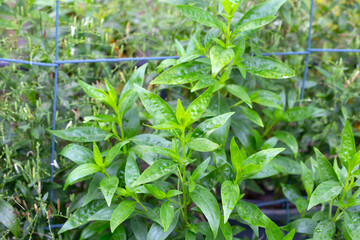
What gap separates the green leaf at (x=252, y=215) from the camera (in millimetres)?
1180

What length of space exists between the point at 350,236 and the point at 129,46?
1308 mm

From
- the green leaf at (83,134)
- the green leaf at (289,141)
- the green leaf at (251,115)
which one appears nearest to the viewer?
the green leaf at (83,134)

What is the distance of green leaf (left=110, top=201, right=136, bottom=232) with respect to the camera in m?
1.15

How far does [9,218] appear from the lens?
1336mm

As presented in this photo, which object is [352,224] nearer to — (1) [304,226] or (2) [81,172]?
(1) [304,226]

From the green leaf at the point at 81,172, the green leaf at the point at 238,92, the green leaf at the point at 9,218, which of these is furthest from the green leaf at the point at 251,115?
the green leaf at the point at 9,218

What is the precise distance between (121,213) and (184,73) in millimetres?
509

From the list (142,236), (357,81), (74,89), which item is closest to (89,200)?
(142,236)

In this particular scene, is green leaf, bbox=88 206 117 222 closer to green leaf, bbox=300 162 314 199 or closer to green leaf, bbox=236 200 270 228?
green leaf, bbox=236 200 270 228

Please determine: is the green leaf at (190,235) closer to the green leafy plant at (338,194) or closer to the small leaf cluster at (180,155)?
the small leaf cluster at (180,155)

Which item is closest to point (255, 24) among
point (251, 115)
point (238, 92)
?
point (238, 92)

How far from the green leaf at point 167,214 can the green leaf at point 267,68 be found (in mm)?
558

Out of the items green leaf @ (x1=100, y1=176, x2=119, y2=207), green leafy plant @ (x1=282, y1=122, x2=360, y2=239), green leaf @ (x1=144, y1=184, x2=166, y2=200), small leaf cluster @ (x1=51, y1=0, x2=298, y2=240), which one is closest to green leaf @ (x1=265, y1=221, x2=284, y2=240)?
small leaf cluster @ (x1=51, y1=0, x2=298, y2=240)

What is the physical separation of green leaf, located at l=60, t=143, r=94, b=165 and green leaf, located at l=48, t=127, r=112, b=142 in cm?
3
